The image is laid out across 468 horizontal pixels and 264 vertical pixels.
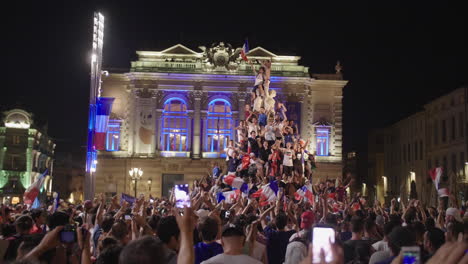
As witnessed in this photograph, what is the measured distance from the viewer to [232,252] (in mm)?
5758

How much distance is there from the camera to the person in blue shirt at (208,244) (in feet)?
21.4

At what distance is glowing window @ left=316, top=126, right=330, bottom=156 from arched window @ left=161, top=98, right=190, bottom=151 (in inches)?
478

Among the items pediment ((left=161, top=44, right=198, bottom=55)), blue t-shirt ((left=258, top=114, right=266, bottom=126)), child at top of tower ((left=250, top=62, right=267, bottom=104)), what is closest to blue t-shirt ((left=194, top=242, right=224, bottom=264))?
blue t-shirt ((left=258, top=114, right=266, bottom=126))

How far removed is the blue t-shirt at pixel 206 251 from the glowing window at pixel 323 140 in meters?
46.9

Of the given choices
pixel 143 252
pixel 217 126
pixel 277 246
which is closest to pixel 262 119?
pixel 277 246

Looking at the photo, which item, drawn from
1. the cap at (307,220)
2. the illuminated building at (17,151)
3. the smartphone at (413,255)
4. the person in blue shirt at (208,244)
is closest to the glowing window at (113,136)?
the illuminated building at (17,151)

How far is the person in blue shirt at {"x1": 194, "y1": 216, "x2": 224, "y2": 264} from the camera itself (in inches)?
257

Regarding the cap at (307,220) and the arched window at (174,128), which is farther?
the arched window at (174,128)

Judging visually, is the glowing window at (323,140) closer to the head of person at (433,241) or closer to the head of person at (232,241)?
the head of person at (433,241)

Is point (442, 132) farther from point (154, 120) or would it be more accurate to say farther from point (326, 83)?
point (154, 120)

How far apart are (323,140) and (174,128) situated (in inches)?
549

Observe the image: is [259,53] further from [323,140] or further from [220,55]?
[323,140]

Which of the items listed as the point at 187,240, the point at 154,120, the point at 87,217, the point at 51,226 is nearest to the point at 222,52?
the point at 154,120

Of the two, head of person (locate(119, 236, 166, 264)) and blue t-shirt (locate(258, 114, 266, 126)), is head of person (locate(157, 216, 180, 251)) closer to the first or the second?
head of person (locate(119, 236, 166, 264))
